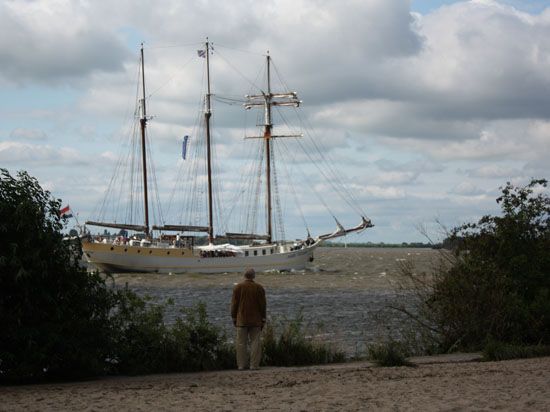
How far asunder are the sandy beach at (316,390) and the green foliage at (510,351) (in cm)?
79

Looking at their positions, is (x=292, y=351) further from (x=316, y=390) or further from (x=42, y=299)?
(x=42, y=299)

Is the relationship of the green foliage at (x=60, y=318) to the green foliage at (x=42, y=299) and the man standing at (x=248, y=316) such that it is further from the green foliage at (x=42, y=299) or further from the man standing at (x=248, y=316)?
the man standing at (x=248, y=316)

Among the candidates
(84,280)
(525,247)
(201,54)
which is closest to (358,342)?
(525,247)

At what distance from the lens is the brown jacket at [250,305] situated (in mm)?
16422

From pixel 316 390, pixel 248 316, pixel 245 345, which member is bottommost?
pixel 316 390

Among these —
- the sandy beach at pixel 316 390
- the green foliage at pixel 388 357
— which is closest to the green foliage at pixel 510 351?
the sandy beach at pixel 316 390

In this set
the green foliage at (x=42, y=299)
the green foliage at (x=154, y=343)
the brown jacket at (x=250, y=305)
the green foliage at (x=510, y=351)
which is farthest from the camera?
the green foliage at (x=510, y=351)

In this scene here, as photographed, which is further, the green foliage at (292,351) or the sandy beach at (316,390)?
the green foliage at (292,351)

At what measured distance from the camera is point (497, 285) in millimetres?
18672

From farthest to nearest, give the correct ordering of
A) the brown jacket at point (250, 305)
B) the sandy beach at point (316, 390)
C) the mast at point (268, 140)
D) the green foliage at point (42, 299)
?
the mast at point (268, 140), the brown jacket at point (250, 305), the green foliage at point (42, 299), the sandy beach at point (316, 390)

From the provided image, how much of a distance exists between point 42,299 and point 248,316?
3534 millimetres

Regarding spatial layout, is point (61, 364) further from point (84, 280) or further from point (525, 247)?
point (525, 247)

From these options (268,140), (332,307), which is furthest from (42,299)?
(268,140)

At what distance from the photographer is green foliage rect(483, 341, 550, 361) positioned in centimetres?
1723
